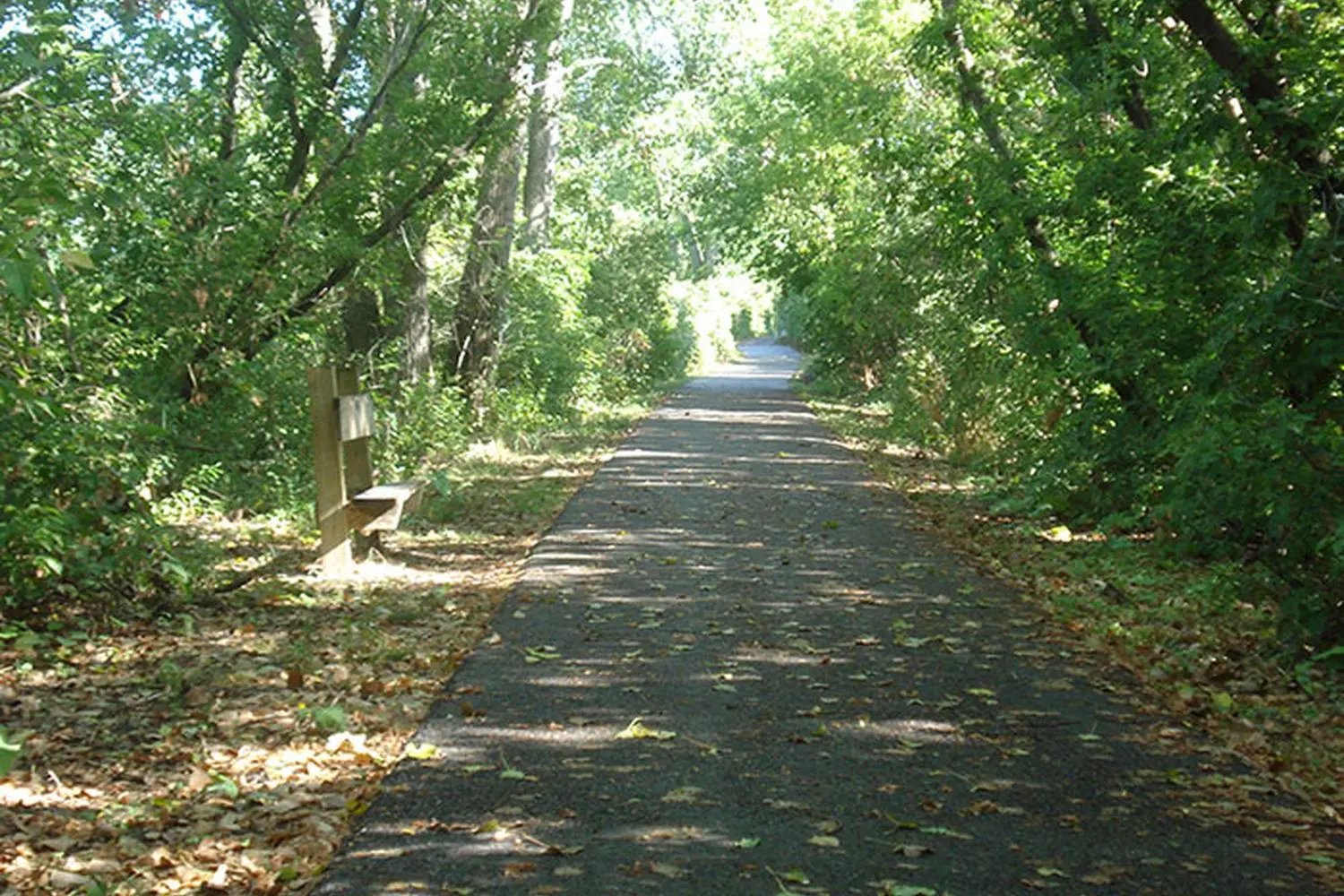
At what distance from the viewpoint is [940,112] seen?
1861 cm

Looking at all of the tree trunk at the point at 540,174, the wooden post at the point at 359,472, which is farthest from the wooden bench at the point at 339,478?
the tree trunk at the point at 540,174

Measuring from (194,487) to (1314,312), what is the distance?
750 cm

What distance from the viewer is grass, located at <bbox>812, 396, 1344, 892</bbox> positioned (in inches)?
193

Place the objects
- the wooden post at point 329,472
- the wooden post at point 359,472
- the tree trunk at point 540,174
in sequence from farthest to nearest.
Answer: the tree trunk at point 540,174 → the wooden post at point 359,472 → the wooden post at point 329,472

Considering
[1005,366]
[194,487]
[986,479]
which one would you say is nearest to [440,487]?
[194,487]

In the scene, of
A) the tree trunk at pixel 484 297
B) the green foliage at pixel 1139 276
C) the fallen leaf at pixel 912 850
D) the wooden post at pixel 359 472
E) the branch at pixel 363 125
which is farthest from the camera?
the tree trunk at pixel 484 297

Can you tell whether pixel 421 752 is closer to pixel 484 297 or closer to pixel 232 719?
pixel 232 719

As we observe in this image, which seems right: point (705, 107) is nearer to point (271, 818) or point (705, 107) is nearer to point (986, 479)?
point (986, 479)

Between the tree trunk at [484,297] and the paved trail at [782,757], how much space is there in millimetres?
10305

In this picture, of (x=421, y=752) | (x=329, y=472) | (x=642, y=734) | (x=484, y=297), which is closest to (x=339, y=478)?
(x=329, y=472)

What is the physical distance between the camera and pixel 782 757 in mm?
5395

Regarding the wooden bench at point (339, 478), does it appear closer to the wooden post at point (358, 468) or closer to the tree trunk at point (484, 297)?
the wooden post at point (358, 468)

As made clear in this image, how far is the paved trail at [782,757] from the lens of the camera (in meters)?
4.25

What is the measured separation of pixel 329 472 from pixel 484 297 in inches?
432
